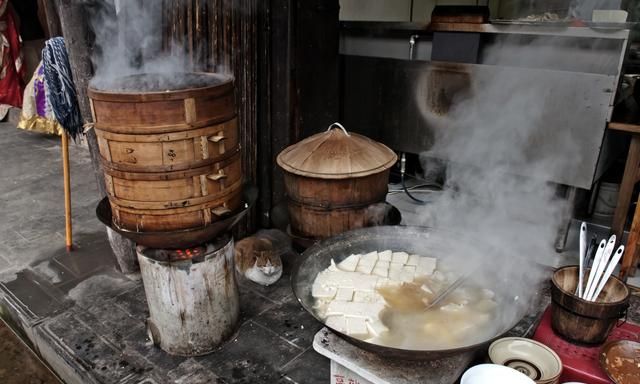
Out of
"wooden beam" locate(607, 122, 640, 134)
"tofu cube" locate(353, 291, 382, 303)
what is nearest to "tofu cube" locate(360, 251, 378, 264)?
"tofu cube" locate(353, 291, 382, 303)

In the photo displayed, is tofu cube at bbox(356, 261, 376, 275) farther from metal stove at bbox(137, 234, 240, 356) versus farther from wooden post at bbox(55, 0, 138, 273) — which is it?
wooden post at bbox(55, 0, 138, 273)

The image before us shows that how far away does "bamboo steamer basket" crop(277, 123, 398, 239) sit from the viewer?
4.54m

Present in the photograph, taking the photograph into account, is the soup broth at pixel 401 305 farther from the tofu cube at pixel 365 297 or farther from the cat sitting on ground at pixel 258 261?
the cat sitting on ground at pixel 258 261

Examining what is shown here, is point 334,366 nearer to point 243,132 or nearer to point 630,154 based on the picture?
point 243,132

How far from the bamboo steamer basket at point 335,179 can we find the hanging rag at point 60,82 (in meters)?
2.36

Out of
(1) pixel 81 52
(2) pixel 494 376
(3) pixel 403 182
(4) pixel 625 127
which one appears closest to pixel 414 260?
(2) pixel 494 376

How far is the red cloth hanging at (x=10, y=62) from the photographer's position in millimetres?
9789

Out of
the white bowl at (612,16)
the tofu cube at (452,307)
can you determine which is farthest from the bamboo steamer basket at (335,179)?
the white bowl at (612,16)

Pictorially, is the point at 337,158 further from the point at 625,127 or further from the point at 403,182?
the point at 625,127

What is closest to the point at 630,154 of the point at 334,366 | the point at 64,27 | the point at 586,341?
the point at 586,341

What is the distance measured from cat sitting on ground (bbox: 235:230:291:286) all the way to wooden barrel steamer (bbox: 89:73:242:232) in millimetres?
1402

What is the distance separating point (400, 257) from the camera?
3.73m

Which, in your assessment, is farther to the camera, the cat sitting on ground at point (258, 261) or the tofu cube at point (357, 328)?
the cat sitting on ground at point (258, 261)

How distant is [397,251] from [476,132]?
279 centimetres
